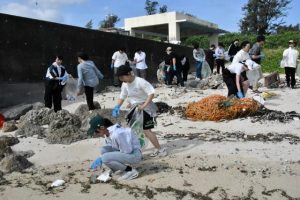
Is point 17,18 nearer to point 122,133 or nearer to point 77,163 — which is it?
point 77,163

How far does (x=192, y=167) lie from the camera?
18.2 feet

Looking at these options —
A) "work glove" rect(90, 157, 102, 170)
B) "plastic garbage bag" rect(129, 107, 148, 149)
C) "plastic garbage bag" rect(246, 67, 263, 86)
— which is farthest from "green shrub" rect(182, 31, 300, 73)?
"work glove" rect(90, 157, 102, 170)

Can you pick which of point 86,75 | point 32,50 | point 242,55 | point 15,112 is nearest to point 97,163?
point 86,75

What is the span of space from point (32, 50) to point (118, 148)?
7320 mm

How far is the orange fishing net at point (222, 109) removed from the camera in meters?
8.67

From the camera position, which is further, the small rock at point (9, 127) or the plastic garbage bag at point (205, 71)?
the plastic garbage bag at point (205, 71)

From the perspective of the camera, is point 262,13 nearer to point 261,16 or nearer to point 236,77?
point 261,16

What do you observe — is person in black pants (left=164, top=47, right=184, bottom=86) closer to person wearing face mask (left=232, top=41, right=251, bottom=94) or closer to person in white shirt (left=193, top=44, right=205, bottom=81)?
person in white shirt (left=193, top=44, right=205, bottom=81)

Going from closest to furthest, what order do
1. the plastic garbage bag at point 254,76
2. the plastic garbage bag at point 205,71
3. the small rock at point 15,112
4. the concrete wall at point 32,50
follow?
the small rock at point 15,112, the concrete wall at point 32,50, the plastic garbage bag at point 254,76, the plastic garbage bag at point 205,71

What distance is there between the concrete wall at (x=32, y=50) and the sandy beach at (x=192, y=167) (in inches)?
115

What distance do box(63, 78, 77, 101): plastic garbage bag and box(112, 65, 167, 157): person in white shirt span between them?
5.22 metres

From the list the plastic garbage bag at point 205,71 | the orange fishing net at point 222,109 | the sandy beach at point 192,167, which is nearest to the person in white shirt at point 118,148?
the sandy beach at point 192,167

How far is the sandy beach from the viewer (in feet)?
15.6

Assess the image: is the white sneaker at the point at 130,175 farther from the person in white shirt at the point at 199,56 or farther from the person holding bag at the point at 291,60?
the person in white shirt at the point at 199,56
